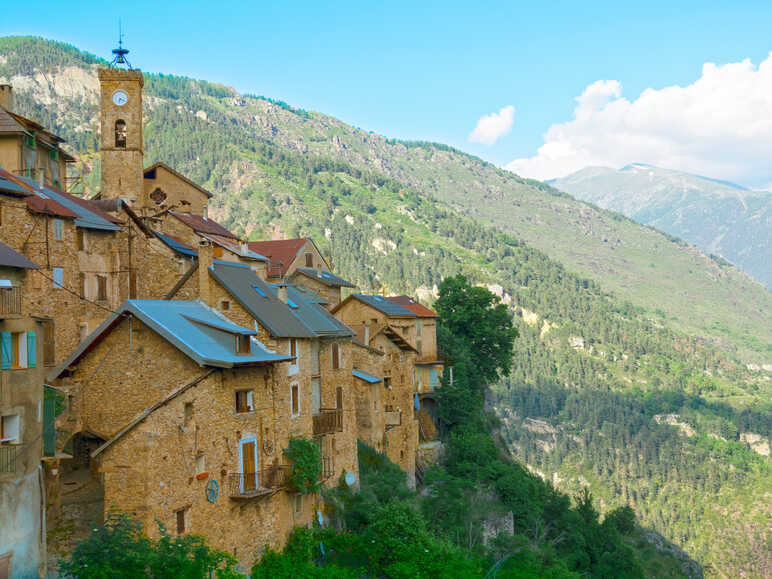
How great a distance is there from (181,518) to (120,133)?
1309 inches

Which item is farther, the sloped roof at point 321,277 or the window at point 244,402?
the sloped roof at point 321,277

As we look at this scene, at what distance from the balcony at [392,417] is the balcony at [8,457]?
32.7m

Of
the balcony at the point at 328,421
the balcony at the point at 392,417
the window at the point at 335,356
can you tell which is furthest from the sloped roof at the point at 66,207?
the balcony at the point at 392,417

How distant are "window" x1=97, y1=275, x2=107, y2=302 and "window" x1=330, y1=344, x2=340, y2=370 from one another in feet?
40.4

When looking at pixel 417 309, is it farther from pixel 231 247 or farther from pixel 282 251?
pixel 231 247

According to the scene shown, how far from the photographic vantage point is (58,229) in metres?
35.6

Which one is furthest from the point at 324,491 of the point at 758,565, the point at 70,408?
the point at 758,565

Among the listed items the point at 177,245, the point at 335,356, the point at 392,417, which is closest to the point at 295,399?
the point at 335,356

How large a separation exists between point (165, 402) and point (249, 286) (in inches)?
429

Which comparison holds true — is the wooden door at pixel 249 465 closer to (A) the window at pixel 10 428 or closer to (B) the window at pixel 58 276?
(A) the window at pixel 10 428

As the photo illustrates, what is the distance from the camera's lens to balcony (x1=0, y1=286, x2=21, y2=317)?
23047mm

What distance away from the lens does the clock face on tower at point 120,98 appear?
2009 inches

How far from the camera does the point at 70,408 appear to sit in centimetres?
2848

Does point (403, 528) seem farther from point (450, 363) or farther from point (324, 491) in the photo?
point (450, 363)
